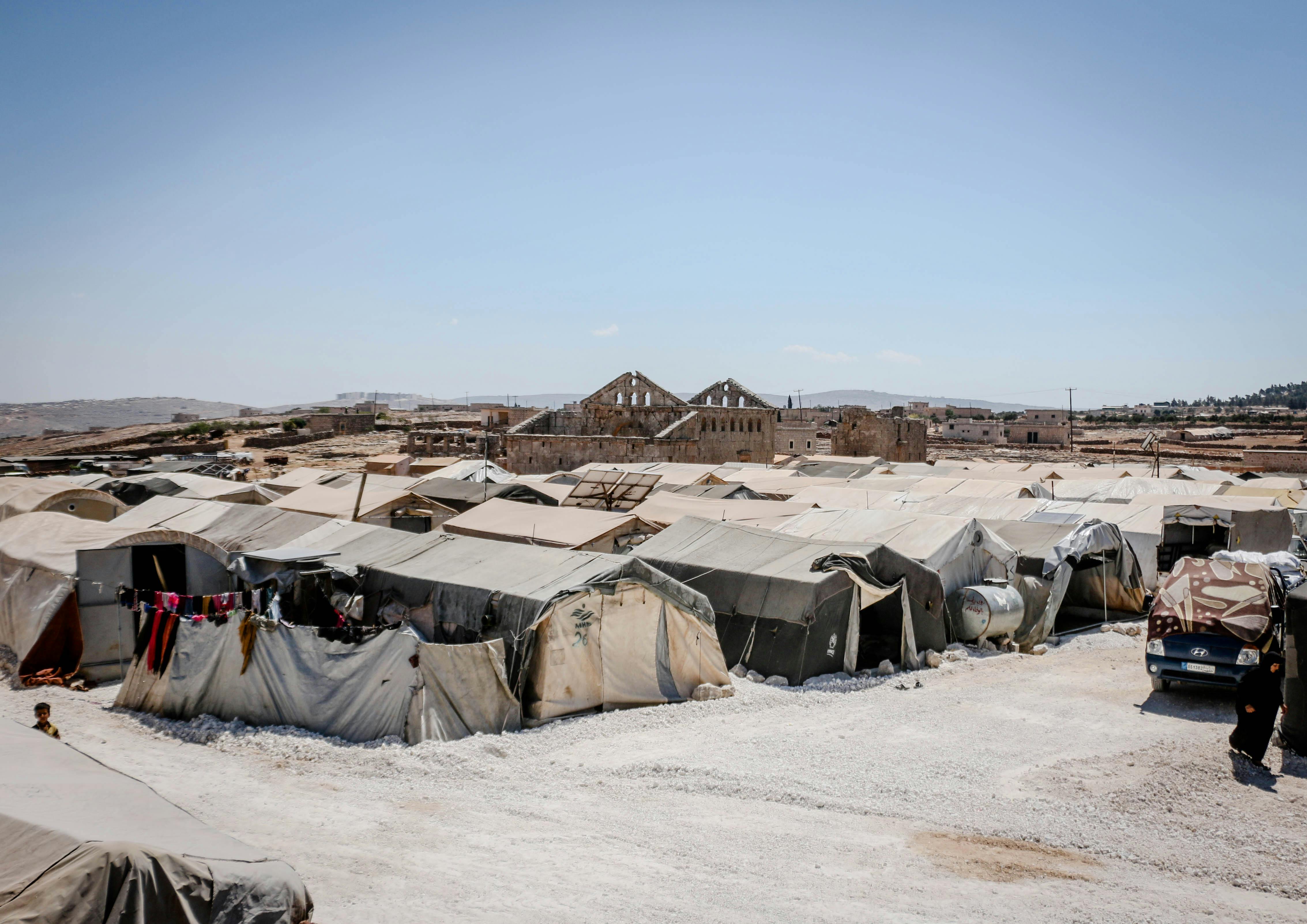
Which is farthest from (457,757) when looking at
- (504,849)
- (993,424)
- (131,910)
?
(993,424)

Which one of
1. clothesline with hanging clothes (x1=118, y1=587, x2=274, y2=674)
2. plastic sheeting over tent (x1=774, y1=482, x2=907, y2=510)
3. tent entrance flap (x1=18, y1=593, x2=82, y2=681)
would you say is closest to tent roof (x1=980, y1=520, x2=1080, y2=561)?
plastic sheeting over tent (x1=774, y1=482, x2=907, y2=510)

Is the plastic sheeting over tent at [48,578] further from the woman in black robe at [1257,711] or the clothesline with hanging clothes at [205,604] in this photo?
the woman in black robe at [1257,711]

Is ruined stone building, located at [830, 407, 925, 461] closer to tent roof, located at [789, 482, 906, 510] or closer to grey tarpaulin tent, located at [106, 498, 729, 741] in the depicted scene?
tent roof, located at [789, 482, 906, 510]

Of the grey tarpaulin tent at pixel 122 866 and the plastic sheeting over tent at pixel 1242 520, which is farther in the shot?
the plastic sheeting over tent at pixel 1242 520

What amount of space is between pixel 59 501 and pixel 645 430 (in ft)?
68.1

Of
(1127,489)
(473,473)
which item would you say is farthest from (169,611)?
(1127,489)

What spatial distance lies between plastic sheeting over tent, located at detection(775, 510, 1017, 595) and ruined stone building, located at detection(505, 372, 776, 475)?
17.5 meters

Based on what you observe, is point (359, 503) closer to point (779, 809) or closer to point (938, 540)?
point (938, 540)

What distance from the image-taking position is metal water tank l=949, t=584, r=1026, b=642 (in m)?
12.6

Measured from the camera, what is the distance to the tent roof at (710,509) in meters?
16.7

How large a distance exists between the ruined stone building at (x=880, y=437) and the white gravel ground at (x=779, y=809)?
32.2 meters

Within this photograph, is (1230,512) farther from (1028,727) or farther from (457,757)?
(457,757)

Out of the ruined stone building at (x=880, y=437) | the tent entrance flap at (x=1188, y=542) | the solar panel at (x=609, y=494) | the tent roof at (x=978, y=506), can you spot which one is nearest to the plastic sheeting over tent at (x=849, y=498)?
the tent roof at (x=978, y=506)

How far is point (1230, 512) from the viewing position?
1698 cm
